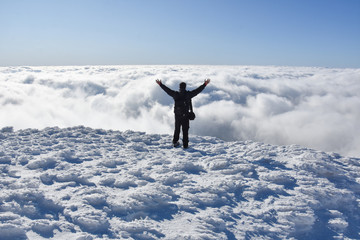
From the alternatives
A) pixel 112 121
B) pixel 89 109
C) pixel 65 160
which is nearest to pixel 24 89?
pixel 89 109

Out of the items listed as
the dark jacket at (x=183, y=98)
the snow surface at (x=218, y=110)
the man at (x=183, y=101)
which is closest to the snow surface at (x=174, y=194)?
the man at (x=183, y=101)

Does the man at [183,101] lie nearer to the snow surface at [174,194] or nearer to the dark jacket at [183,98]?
the dark jacket at [183,98]

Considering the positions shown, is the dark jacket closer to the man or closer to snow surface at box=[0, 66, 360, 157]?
the man

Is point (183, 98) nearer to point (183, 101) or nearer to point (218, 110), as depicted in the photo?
point (183, 101)

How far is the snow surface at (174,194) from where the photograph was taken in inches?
146

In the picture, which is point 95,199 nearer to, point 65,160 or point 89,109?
point 65,160

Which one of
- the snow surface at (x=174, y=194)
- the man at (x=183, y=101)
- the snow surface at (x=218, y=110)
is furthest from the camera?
the snow surface at (x=218, y=110)

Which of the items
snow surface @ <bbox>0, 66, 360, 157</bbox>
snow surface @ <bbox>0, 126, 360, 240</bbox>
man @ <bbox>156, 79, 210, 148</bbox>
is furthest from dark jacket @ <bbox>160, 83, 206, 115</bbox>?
snow surface @ <bbox>0, 66, 360, 157</bbox>

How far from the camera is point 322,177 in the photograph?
5.71 meters

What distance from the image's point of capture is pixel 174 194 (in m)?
4.77

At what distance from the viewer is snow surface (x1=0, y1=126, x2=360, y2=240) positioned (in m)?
3.72

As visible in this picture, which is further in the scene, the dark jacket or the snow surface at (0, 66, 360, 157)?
the snow surface at (0, 66, 360, 157)

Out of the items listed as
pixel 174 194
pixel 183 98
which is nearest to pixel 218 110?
pixel 183 98

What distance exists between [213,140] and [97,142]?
4.10m
